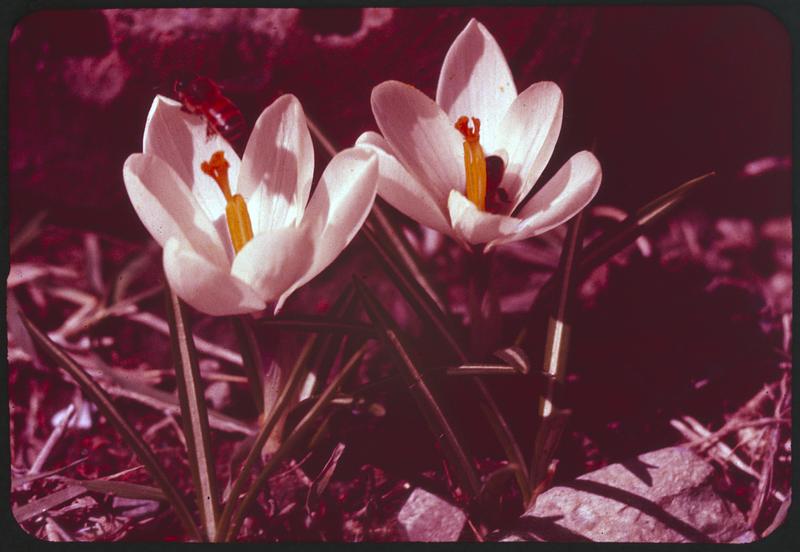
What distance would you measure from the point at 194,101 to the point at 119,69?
1.00 ft

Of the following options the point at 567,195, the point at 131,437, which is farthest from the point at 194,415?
the point at 567,195

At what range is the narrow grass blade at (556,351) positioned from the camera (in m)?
0.97

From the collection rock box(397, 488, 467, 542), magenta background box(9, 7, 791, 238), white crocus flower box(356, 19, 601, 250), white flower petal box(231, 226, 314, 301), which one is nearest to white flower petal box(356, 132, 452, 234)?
white crocus flower box(356, 19, 601, 250)

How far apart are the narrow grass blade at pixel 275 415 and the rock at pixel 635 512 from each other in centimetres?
30

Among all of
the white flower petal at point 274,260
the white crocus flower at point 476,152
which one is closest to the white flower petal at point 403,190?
the white crocus flower at point 476,152

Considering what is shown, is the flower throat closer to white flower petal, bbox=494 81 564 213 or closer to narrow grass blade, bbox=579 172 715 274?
white flower petal, bbox=494 81 564 213

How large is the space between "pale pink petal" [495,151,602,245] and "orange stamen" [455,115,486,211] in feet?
0.20

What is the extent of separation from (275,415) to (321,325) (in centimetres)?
12

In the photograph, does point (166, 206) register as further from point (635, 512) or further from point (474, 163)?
point (635, 512)

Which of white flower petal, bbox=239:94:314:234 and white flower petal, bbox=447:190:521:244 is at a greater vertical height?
white flower petal, bbox=239:94:314:234

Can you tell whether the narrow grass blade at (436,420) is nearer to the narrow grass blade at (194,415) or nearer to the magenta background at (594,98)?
the magenta background at (594,98)

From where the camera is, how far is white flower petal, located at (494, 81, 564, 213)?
0.96m

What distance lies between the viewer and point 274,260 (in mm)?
853

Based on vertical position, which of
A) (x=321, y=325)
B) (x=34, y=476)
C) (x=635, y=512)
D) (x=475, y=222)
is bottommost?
(x=635, y=512)
